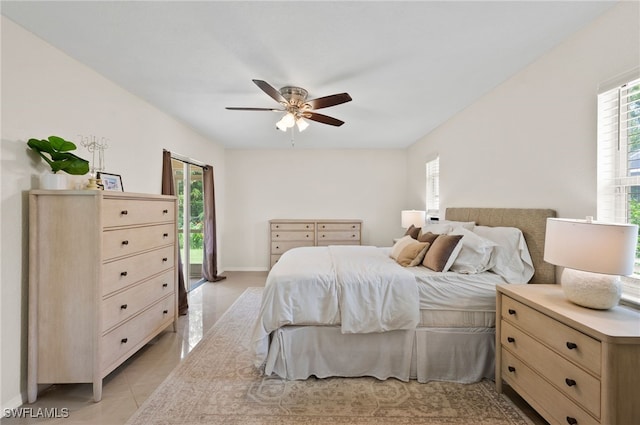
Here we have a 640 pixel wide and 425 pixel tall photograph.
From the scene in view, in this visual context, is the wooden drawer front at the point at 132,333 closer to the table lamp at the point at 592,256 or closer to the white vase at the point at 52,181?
the white vase at the point at 52,181

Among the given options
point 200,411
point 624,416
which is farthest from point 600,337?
point 200,411

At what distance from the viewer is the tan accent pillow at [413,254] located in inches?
98.5

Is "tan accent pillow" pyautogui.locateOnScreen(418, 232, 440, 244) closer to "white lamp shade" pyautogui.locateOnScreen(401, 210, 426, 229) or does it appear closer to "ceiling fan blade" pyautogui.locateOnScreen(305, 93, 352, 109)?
"white lamp shade" pyautogui.locateOnScreen(401, 210, 426, 229)

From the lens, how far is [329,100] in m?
2.38

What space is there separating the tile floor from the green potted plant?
4.86 feet

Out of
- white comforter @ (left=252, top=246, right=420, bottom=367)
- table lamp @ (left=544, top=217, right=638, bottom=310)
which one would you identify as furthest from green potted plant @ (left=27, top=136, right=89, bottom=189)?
table lamp @ (left=544, top=217, right=638, bottom=310)

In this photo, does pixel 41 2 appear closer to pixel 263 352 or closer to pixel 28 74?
pixel 28 74

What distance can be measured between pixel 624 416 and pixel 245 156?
561 centimetres

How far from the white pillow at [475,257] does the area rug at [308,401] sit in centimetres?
86

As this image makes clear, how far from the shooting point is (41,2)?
5.15 feet

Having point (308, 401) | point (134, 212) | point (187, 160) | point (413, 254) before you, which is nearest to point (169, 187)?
point (187, 160)

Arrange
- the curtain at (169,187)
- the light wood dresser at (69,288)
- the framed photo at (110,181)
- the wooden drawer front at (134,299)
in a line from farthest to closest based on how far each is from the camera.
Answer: the curtain at (169,187) → the framed photo at (110,181) → the wooden drawer front at (134,299) → the light wood dresser at (69,288)

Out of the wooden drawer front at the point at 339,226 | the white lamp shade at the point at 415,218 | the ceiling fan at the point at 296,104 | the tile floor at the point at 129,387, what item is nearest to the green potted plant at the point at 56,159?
the ceiling fan at the point at 296,104

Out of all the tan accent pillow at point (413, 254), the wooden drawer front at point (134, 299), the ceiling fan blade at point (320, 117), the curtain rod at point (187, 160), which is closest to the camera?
the wooden drawer front at point (134, 299)
